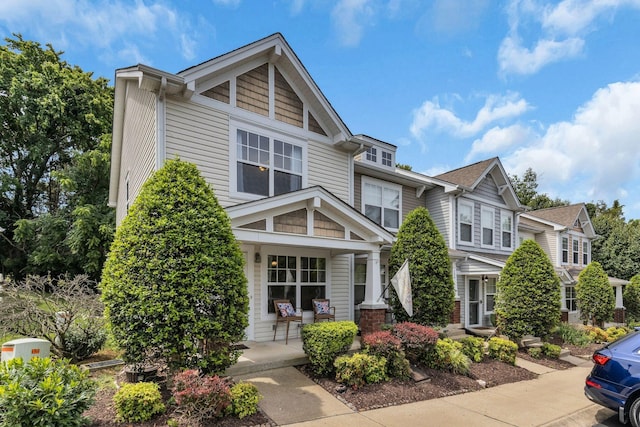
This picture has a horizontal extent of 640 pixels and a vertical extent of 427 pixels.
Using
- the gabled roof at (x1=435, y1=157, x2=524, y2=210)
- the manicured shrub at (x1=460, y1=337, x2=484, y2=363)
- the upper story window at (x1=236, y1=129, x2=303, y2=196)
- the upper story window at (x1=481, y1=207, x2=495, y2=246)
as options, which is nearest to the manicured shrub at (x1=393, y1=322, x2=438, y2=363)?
the manicured shrub at (x1=460, y1=337, x2=484, y2=363)

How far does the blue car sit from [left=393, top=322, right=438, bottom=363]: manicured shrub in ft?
9.30

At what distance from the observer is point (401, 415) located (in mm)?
5742

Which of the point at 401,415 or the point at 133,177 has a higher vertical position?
the point at 133,177

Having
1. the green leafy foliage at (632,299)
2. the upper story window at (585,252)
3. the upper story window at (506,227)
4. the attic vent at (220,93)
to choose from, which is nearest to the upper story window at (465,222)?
the upper story window at (506,227)

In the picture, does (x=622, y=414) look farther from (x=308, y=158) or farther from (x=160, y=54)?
(x=160, y=54)

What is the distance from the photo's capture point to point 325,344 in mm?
6734

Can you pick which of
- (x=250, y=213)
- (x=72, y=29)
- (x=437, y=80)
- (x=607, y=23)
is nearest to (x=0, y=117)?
(x=72, y=29)

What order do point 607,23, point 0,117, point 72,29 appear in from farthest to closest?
1. point 0,117
2. point 72,29
3. point 607,23

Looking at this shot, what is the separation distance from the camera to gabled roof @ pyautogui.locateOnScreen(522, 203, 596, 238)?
2108 centimetres

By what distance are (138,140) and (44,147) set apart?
52.7ft

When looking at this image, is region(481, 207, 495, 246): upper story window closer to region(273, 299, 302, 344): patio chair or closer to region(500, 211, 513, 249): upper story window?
region(500, 211, 513, 249): upper story window

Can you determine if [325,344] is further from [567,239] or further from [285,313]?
[567,239]

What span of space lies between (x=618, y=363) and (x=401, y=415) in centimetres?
368

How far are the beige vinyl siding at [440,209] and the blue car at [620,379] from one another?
8.12 m
